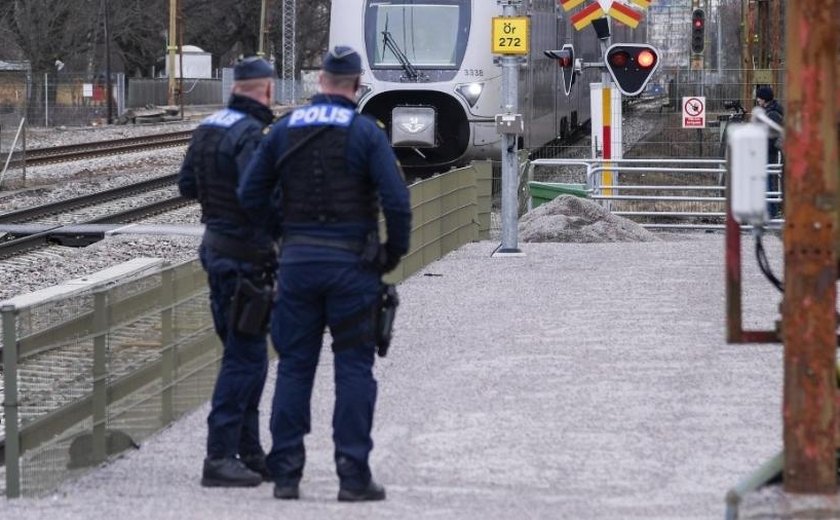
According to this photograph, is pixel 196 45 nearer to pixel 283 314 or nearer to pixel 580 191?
pixel 580 191

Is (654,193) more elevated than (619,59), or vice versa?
(619,59)

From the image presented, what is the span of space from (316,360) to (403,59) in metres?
17.5

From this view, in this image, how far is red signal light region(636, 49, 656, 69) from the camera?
19828mm

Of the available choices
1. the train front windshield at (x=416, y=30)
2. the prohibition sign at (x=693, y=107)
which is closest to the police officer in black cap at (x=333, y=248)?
the train front windshield at (x=416, y=30)

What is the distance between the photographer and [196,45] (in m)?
89.6

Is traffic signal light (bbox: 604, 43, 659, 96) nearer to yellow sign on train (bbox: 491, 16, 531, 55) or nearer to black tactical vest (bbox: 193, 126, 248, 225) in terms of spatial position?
yellow sign on train (bbox: 491, 16, 531, 55)

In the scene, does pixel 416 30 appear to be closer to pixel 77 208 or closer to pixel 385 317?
pixel 77 208

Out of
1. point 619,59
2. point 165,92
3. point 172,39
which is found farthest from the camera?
point 165,92

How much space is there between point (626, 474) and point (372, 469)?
112cm

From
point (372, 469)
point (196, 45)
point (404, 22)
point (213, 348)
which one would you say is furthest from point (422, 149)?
point (196, 45)

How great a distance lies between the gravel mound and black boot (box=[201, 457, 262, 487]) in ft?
40.1

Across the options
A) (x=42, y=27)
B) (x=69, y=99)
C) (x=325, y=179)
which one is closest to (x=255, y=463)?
(x=325, y=179)

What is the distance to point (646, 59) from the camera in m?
19.9

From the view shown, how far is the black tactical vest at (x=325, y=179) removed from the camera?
22.8ft
